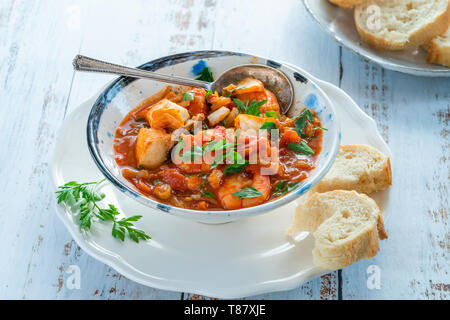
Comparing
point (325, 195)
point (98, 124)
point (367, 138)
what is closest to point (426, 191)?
point (367, 138)

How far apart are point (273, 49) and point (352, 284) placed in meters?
2.24

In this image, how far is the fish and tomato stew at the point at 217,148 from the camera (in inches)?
105

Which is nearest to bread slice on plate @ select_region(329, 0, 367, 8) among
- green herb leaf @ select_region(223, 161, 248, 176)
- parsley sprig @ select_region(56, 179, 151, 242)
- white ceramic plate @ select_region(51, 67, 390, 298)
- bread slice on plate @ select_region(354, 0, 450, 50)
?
bread slice on plate @ select_region(354, 0, 450, 50)

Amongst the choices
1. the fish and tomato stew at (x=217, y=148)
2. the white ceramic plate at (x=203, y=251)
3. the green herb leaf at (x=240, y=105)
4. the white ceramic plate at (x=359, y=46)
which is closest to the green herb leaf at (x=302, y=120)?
the fish and tomato stew at (x=217, y=148)

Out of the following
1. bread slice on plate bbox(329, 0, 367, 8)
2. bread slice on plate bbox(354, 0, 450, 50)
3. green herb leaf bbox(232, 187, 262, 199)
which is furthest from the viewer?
bread slice on plate bbox(329, 0, 367, 8)

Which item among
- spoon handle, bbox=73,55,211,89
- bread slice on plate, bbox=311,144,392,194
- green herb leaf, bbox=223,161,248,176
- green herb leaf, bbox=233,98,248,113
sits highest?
spoon handle, bbox=73,55,211,89

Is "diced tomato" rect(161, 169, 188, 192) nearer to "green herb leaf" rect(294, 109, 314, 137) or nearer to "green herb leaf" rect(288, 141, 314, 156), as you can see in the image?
"green herb leaf" rect(288, 141, 314, 156)

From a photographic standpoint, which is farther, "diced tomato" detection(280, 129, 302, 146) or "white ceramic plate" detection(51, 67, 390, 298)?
"diced tomato" detection(280, 129, 302, 146)

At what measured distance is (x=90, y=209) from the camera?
280cm

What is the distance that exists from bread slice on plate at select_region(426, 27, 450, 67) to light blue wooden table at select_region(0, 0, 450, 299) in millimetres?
198

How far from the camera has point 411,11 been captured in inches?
156

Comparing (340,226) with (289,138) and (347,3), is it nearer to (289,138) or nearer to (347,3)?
(289,138)

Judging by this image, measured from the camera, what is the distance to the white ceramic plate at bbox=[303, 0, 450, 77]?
11.8ft

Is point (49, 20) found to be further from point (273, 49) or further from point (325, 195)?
point (325, 195)
